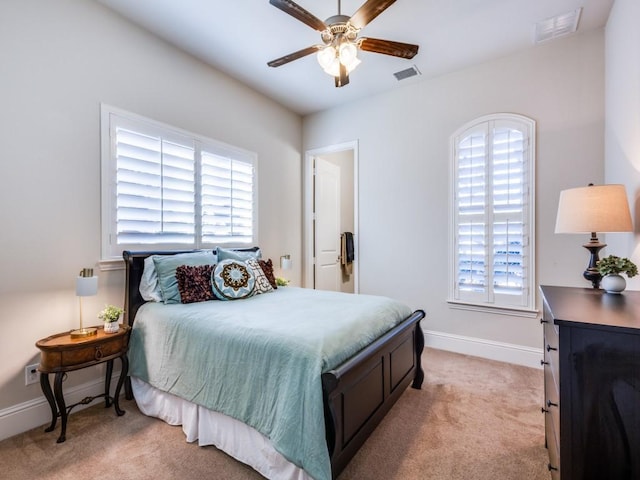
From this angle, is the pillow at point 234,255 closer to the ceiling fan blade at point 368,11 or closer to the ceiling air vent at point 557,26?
the ceiling fan blade at point 368,11

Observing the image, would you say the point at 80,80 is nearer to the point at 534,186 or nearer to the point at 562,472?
the point at 562,472

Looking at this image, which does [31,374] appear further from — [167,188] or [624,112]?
[624,112]


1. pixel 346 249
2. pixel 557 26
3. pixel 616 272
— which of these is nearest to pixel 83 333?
pixel 616 272

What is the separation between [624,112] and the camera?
221 centimetres

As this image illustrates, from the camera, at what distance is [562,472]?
109cm

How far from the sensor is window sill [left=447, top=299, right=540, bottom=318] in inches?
123

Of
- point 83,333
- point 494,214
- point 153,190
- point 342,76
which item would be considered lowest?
point 83,333

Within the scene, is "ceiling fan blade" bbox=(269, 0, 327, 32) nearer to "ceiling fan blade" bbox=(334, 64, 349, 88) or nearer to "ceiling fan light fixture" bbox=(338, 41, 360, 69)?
"ceiling fan light fixture" bbox=(338, 41, 360, 69)

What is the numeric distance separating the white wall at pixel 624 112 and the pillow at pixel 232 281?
2.69 metres

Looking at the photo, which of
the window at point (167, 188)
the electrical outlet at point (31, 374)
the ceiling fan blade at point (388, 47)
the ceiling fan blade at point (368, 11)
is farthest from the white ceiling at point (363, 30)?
the electrical outlet at point (31, 374)

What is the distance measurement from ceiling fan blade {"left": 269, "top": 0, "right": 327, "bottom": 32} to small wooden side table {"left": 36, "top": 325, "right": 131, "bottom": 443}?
95.5 inches

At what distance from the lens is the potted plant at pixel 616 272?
1521 mm

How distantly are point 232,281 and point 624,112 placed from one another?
126 inches

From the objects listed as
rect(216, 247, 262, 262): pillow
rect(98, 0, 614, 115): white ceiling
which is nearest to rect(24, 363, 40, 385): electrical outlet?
rect(216, 247, 262, 262): pillow
